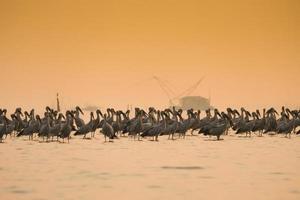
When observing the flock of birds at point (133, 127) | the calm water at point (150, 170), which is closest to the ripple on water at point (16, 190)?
the calm water at point (150, 170)

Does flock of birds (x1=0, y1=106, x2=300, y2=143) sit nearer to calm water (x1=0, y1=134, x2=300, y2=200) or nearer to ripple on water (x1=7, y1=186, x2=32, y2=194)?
calm water (x1=0, y1=134, x2=300, y2=200)

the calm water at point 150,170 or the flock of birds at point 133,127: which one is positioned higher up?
the flock of birds at point 133,127

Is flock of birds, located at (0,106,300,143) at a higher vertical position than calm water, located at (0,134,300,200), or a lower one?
higher

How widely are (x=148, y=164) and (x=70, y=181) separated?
3735mm

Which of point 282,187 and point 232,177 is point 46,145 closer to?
point 232,177

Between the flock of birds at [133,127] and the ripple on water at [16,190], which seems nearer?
the ripple on water at [16,190]

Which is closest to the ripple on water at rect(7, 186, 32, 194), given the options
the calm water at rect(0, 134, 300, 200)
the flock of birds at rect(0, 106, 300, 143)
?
the calm water at rect(0, 134, 300, 200)

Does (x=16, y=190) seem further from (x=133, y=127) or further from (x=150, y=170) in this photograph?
(x=133, y=127)

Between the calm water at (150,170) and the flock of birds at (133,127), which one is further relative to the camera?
the flock of birds at (133,127)

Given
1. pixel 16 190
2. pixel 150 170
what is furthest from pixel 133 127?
pixel 16 190

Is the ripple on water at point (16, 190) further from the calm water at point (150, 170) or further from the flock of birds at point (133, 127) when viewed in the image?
A: the flock of birds at point (133, 127)

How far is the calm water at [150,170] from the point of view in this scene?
11.8 metres

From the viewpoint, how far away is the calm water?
11.8 m

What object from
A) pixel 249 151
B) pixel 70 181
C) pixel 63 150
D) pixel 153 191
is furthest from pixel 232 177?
pixel 63 150
